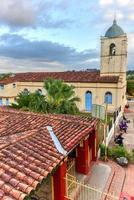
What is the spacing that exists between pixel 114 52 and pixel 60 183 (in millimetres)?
30025

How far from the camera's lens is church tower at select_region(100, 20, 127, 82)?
35.4m

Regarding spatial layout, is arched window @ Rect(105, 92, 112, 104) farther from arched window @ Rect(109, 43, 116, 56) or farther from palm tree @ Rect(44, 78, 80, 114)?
palm tree @ Rect(44, 78, 80, 114)

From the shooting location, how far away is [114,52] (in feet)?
119

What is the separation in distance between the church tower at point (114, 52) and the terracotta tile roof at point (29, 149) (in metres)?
24.9

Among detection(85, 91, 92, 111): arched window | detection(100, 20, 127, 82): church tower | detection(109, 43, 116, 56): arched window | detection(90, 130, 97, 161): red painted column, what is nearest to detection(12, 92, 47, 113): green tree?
detection(90, 130, 97, 161): red painted column

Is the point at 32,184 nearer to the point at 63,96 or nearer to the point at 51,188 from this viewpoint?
the point at 51,188

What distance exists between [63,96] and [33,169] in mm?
17310

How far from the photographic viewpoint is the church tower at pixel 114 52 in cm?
3544

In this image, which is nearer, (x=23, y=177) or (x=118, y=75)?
(x=23, y=177)

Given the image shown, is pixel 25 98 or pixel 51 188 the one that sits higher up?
pixel 25 98

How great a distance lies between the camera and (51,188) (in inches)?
387

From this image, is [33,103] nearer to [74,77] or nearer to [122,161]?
[122,161]

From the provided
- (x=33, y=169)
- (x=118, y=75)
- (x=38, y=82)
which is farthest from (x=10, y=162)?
(x=38, y=82)

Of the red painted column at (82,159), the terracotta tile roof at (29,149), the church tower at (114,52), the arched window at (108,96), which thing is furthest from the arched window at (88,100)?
the terracotta tile roof at (29,149)
